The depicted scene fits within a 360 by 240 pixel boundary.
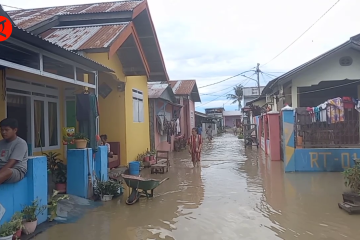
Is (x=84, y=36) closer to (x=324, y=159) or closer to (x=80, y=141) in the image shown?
(x=80, y=141)

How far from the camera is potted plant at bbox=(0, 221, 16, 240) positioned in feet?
13.3

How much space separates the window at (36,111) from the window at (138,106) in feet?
12.2

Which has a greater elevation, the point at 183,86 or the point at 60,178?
the point at 183,86

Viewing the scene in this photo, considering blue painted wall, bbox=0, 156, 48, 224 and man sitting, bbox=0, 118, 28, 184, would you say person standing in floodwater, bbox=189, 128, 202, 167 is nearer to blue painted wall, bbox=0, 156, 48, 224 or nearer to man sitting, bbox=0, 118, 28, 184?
blue painted wall, bbox=0, 156, 48, 224

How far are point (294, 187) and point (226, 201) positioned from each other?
2.18 m

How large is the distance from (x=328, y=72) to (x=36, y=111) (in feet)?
38.9

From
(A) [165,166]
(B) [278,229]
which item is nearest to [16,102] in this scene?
(A) [165,166]

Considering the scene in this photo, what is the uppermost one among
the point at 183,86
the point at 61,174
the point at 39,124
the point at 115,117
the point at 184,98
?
the point at 183,86

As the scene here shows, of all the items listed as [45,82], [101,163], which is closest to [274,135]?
[101,163]

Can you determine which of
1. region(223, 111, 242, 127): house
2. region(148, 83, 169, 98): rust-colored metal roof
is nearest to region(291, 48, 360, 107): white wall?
region(148, 83, 169, 98): rust-colored metal roof

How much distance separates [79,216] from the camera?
19.2 ft

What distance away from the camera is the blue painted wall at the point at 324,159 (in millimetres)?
9828

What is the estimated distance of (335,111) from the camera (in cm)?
991

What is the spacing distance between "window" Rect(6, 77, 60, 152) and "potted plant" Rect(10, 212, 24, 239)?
3991 mm
